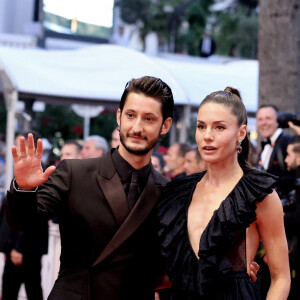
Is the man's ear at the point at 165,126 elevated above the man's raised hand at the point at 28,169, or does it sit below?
above

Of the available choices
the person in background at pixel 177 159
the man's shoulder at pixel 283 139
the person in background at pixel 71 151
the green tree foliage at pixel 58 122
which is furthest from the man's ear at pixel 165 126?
the green tree foliage at pixel 58 122

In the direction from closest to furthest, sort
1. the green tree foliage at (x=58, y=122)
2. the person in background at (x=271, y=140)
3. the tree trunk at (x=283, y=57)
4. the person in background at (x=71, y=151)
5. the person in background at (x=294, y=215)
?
the person in background at (x=294, y=215) < the person in background at (x=271, y=140) < the person in background at (x=71, y=151) < the tree trunk at (x=283, y=57) < the green tree foliage at (x=58, y=122)

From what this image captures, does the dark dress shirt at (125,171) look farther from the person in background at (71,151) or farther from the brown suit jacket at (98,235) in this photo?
the person in background at (71,151)

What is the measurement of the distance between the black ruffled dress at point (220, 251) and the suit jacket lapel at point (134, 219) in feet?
0.37

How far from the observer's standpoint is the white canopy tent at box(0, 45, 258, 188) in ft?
30.9

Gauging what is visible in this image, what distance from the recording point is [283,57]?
781cm

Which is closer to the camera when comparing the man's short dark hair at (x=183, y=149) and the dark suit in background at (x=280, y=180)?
the dark suit in background at (x=280, y=180)

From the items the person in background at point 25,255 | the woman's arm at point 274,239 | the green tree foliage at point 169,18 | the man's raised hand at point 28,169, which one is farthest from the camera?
the green tree foliage at point 169,18

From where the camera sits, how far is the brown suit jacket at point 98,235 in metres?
2.92

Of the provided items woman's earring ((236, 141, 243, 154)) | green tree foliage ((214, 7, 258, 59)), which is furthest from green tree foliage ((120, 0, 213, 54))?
woman's earring ((236, 141, 243, 154))

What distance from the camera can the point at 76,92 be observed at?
9852 millimetres

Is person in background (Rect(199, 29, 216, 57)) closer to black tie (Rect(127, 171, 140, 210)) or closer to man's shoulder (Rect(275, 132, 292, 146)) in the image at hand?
man's shoulder (Rect(275, 132, 292, 146))

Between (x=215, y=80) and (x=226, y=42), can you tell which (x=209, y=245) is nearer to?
(x=215, y=80)

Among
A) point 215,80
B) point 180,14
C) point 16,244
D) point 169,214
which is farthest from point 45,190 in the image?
point 180,14
